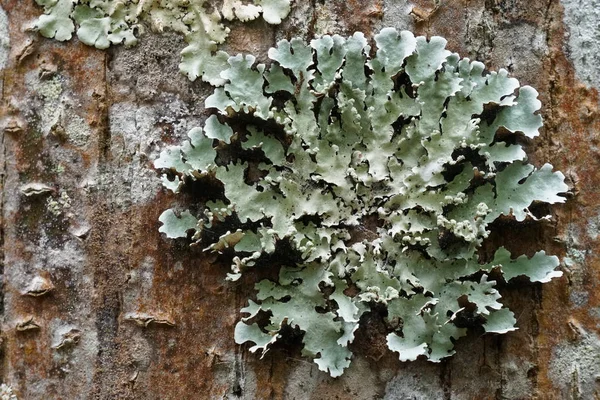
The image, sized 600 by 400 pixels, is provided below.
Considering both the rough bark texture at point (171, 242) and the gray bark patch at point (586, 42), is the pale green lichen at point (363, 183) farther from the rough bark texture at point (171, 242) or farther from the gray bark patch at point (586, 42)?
the gray bark patch at point (586, 42)

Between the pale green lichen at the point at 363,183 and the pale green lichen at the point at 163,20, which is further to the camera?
the pale green lichen at the point at 163,20

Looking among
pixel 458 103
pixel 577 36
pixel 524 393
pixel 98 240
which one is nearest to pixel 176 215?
pixel 98 240

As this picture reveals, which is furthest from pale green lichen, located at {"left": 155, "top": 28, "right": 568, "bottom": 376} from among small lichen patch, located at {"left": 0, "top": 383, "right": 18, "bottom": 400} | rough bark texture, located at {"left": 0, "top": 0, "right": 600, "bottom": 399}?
small lichen patch, located at {"left": 0, "top": 383, "right": 18, "bottom": 400}

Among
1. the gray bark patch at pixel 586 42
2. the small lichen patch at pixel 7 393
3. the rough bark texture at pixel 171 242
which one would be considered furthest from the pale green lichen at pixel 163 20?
the small lichen patch at pixel 7 393

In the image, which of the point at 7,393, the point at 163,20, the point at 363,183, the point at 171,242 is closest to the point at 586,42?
the point at 363,183

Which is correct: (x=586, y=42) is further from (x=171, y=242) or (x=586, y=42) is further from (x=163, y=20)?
(x=171, y=242)

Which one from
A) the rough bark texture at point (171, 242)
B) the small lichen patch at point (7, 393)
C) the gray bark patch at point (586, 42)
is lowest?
the small lichen patch at point (7, 393)

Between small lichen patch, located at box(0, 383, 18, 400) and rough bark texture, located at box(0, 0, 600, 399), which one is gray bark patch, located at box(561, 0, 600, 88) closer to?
rough bark texture, located at box(0, 0, 600, 399)
